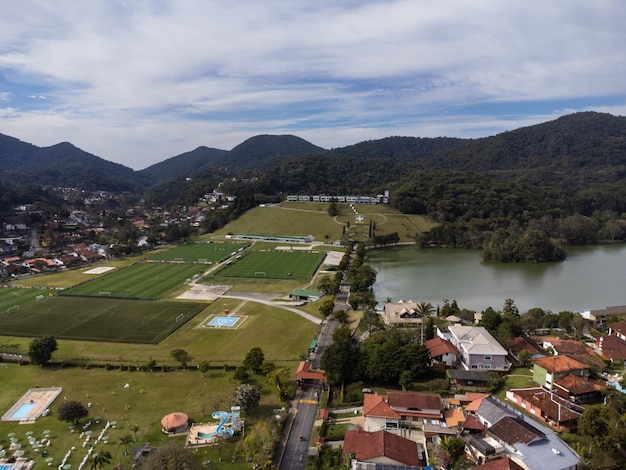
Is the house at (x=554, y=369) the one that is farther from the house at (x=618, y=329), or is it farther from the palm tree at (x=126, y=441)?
the palm tree at (x=126, y=441)

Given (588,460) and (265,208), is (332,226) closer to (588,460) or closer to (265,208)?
(265,208)

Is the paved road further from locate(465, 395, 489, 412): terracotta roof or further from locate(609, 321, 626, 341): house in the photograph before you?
locate(609, 321, 626, 341): house

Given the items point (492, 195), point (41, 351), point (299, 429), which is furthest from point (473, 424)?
point (492, 195)

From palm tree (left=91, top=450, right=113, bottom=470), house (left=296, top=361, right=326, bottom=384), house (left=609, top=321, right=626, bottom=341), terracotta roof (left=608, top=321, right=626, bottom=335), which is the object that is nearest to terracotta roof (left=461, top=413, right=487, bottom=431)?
house (left=296, top=361, right=326, bottom=384)

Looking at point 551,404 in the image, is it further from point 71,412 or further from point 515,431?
point 71,412

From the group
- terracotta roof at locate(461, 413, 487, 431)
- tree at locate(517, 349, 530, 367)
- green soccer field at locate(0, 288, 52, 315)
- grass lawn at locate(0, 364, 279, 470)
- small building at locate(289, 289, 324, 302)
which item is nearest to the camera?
grass lawn at locate(0, 364, 279, 470)

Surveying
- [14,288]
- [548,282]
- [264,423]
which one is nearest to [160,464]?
[264,423]
